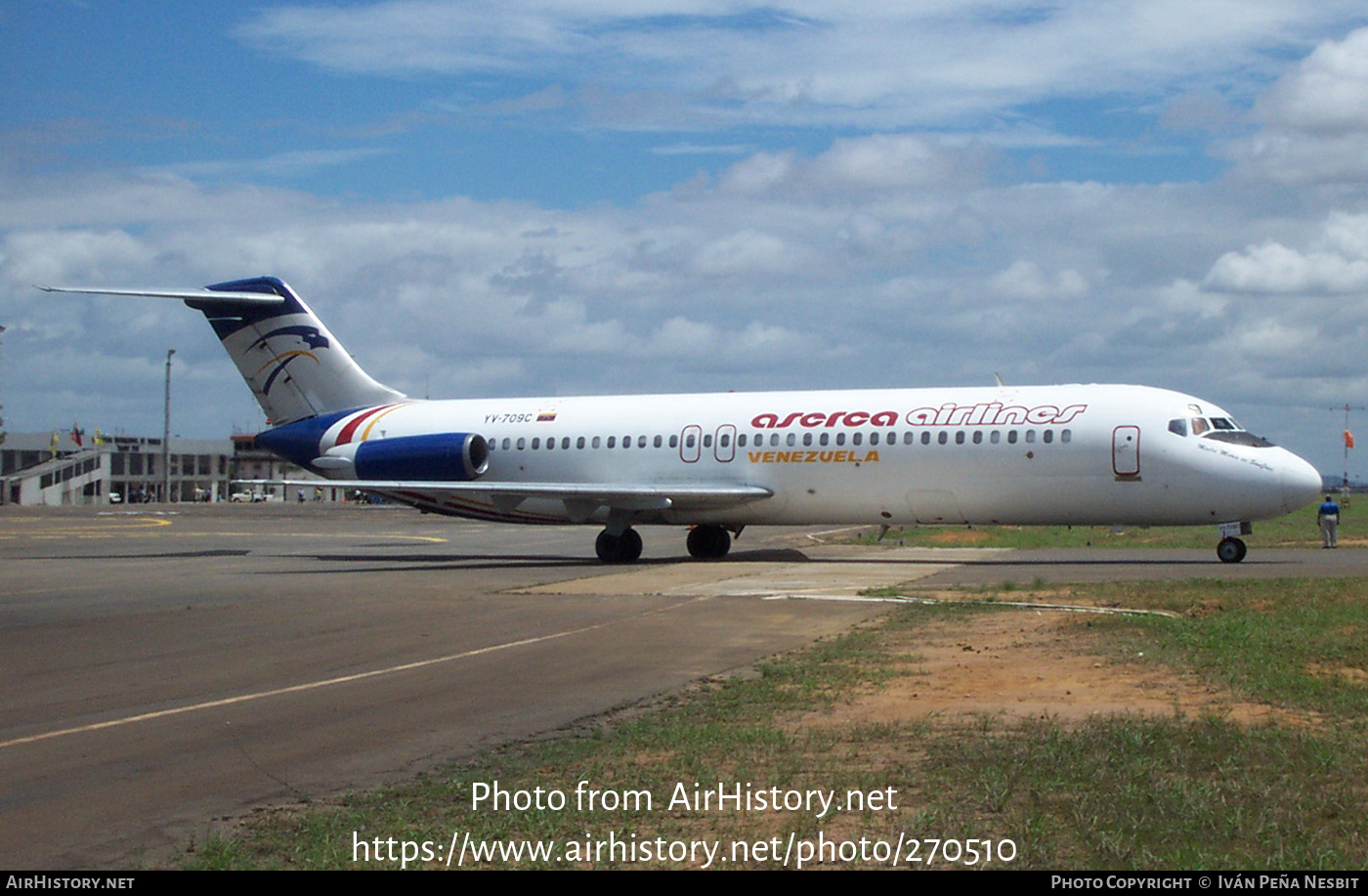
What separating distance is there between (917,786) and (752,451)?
2297 centimetres

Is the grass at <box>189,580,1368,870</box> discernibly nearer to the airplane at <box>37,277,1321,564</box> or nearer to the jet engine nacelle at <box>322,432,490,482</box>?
the airplane at <box>37,277,1321,564</box>

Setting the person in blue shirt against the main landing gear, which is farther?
the person in blue shirt

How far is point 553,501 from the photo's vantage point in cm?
3244

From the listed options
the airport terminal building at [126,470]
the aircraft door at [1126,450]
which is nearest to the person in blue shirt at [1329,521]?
the aircraft door at [1126,450]

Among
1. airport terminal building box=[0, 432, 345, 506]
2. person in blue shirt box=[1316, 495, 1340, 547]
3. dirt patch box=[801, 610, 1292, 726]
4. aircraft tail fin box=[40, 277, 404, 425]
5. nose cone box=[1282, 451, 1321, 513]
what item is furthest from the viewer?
airport terminal building box=[0, 432, 345, 506]

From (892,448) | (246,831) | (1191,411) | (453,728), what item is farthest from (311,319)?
(246,831)

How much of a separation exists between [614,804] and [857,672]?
18.2 feet

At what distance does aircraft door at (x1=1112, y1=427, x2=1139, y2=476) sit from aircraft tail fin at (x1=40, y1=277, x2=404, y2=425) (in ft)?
61.1

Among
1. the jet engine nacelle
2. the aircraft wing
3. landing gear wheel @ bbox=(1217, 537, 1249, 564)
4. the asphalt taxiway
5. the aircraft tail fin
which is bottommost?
the asphalt taxiway

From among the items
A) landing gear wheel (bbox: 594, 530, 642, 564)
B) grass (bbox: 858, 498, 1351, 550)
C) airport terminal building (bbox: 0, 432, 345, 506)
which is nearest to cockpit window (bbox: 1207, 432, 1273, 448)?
grass (bbox: 858, 498, 1351, 550)

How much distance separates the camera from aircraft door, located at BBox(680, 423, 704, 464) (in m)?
31.6

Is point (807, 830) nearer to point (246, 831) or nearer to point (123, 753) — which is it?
point (246, 831)

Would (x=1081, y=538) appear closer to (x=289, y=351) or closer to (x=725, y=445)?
(x=725, y=445)

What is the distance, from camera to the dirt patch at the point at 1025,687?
10492 millimetres
